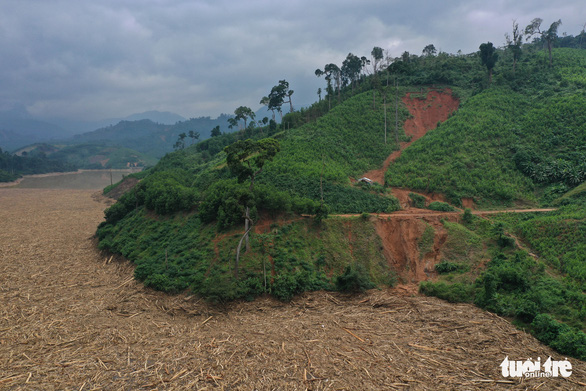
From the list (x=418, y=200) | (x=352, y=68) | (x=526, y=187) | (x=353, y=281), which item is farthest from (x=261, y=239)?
(x=352, y=68)

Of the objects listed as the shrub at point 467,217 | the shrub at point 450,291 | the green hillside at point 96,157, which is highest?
the green hillside at point 96,157

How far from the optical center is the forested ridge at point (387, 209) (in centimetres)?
1681

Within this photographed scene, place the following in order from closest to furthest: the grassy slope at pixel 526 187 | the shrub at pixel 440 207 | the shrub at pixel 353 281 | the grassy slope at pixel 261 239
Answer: the grassy slope at pixel 526 187, the shrub at pixel 353 281, the grassy slope at pixel 261 239, the shrub at pixel 440 207

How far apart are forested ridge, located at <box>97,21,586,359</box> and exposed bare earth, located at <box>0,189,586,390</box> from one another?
1.39m

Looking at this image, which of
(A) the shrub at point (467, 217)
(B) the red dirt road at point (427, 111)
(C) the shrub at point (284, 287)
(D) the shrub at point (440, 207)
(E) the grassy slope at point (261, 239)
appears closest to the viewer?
(C) the shrub at point (284, 287)

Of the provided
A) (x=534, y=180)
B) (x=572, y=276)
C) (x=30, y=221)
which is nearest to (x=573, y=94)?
(x=534, y=180)

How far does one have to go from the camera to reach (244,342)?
13.0 meters

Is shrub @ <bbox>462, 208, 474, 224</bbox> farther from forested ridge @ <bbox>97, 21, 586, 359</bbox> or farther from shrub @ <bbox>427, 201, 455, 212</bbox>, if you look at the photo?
shrub @ <bbox>427, 201, 455, 212</bbox>

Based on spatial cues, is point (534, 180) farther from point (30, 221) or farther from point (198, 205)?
point (30, 221)

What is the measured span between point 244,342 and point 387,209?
55.1 ft

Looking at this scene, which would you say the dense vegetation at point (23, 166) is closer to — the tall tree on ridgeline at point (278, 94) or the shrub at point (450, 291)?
the tall tree on ridgeline at point (278, 94)

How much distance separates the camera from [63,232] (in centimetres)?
3066

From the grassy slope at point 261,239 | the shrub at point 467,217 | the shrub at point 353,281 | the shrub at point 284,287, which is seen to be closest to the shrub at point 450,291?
the grassy slope at point 261,239

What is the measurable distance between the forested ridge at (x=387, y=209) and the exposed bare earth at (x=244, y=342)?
4.56 ft
